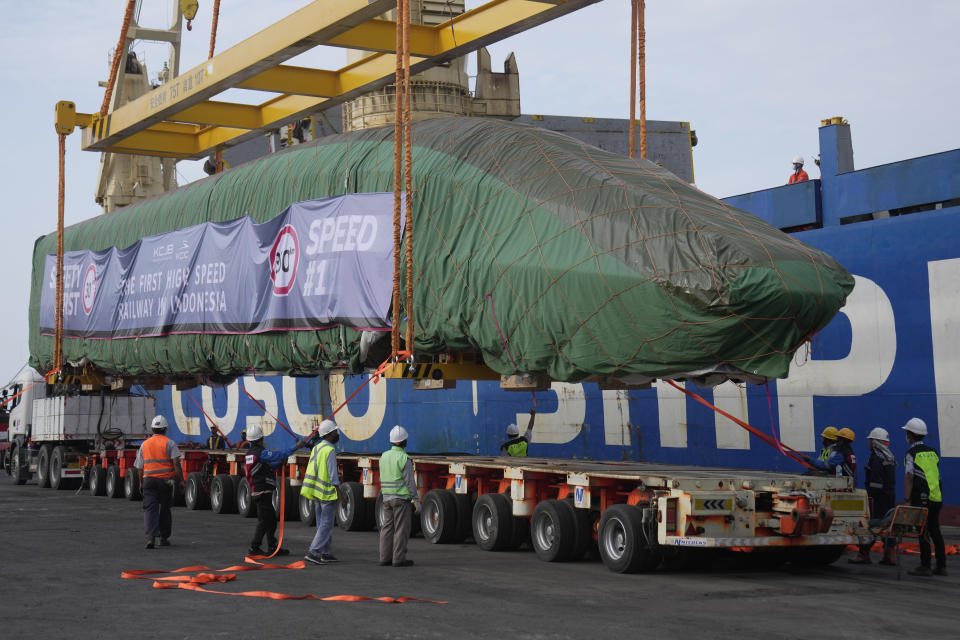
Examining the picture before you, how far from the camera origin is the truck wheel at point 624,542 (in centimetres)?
1293

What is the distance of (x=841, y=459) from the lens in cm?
1456

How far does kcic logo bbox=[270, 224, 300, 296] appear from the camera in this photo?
16969mm

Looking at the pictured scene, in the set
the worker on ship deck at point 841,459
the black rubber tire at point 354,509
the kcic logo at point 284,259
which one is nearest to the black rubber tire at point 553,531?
the worker on ship deck at point 841,459

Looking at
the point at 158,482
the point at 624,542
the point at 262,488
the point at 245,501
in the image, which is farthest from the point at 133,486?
the point at 624,542

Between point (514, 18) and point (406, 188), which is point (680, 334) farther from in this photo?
point (514, 18)

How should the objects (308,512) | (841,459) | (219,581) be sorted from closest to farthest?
(219,581), (841,459), (308,512)

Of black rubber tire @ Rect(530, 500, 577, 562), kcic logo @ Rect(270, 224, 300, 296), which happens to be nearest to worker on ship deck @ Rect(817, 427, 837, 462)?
black rubber tire @ Rect(530, 500, 577, 562)

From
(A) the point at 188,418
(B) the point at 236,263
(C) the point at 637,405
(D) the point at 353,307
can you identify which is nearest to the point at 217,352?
(B) the point at 236,263

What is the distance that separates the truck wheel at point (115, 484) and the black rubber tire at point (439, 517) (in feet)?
43.8

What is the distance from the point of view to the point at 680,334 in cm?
1257

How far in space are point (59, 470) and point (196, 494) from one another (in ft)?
30.1

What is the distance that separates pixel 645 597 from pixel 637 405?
41.1 feet

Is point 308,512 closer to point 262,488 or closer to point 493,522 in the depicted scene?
point 262,488

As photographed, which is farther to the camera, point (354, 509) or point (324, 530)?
point (354, 509)
